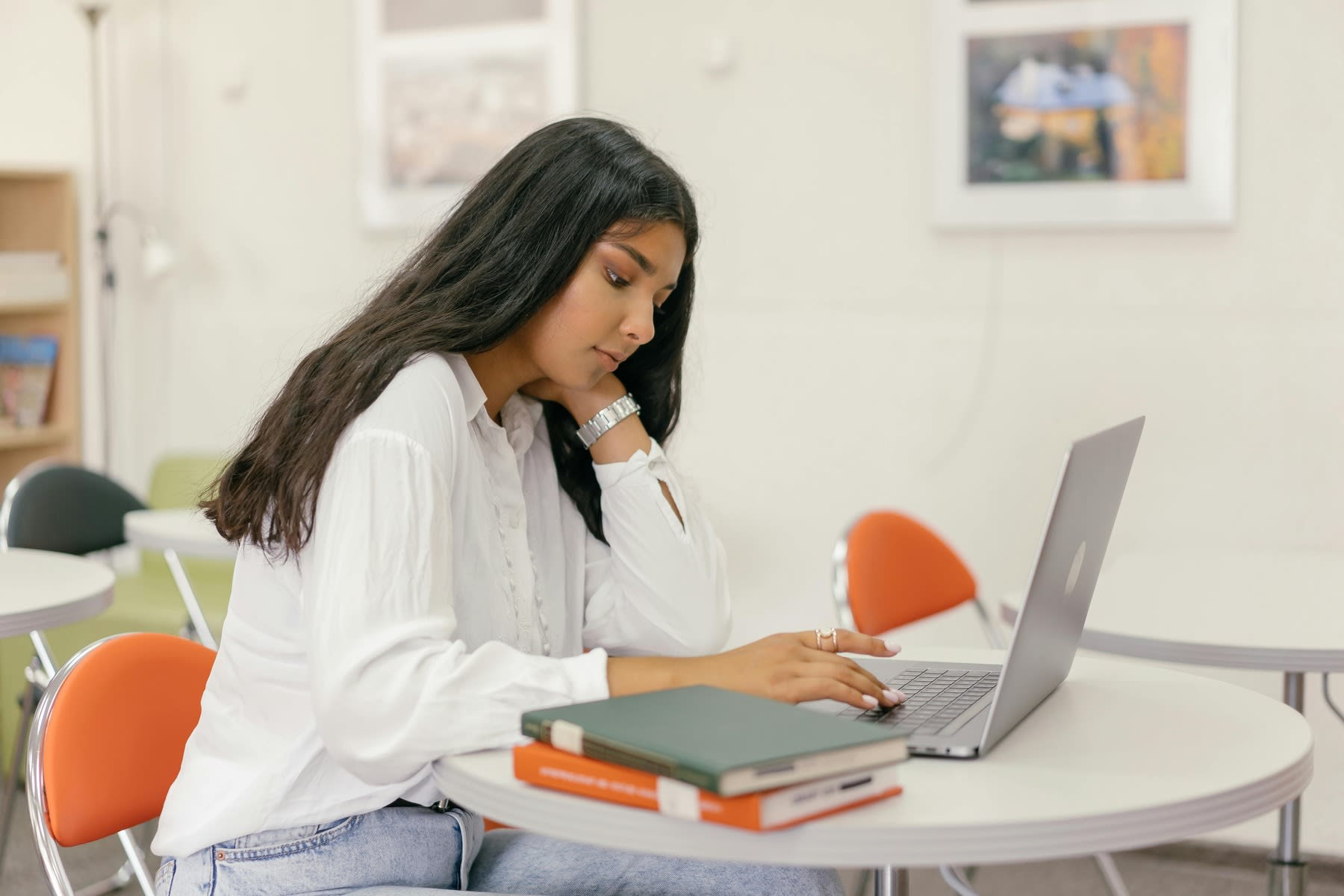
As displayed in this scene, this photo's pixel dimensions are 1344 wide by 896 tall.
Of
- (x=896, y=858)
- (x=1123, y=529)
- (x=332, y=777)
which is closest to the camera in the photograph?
(x=896, y=858)

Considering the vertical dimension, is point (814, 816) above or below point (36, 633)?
above

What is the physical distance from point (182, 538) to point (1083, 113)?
7.24 feet

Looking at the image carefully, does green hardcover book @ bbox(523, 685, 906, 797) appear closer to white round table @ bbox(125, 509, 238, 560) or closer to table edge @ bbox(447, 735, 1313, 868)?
table edge @ bbox(447, 735, 1313, 868)

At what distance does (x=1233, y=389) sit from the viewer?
10.1ft

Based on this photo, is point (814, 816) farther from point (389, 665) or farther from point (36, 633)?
point (36, 633)

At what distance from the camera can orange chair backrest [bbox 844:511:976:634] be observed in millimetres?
2432

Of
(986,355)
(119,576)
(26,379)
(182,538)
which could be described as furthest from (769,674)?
(26,379)

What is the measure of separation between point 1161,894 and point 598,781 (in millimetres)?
2343

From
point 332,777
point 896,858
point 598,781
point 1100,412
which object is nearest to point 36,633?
point 332,777

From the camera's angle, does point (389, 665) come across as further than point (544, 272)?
No

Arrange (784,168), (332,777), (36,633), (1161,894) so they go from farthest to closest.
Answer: (784,168) < (1161,894) < (36,633) < (332,777)

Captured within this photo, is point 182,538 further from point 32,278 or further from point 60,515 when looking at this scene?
point 32,278

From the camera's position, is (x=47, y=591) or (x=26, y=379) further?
(x=26, y=379)

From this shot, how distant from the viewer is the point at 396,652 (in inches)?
46.9
